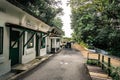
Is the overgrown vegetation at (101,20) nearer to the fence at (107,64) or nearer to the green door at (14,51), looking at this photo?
the fence at (107,64)

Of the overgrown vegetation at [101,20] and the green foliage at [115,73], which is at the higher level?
the overgrown vegetation at [101,20]

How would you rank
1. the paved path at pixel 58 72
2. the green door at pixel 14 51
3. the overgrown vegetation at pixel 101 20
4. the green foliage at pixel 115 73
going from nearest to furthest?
the green foliage at pixel 115 73, the paved path at pixel 58 72, the green door at pixel 14 51, the overgrown vegetation at pixel 101 20

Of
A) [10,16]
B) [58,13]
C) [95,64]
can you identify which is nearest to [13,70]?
[10,16]

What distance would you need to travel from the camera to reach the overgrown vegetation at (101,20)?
40.0 ft

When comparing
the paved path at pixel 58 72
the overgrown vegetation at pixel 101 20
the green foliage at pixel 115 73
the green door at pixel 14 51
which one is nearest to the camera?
the green foliage at pixel 115 73

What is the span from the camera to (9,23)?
9234 millimetres

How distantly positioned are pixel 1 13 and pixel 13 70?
3.35m

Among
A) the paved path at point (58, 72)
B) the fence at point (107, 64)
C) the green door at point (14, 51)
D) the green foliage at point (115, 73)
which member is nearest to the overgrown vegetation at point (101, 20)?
the fence at point (107, 64)

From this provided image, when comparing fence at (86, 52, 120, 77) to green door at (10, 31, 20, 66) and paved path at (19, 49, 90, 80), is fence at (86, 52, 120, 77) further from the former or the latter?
green door at (10, 31, 20, 66)

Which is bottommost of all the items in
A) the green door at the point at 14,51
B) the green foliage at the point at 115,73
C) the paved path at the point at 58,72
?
the paved path at the point at 58,72

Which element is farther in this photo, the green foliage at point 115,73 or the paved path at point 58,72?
the paved path at point 58,72

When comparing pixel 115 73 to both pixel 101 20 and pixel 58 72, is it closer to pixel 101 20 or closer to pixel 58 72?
pixel 58 72

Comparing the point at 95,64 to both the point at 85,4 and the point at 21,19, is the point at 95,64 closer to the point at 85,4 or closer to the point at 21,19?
the point at 85,4

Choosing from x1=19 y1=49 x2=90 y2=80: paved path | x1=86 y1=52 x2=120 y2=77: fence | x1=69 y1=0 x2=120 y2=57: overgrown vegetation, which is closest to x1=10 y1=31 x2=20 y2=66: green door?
x1=19 y1=49 x2=90 y2=80: paved path
